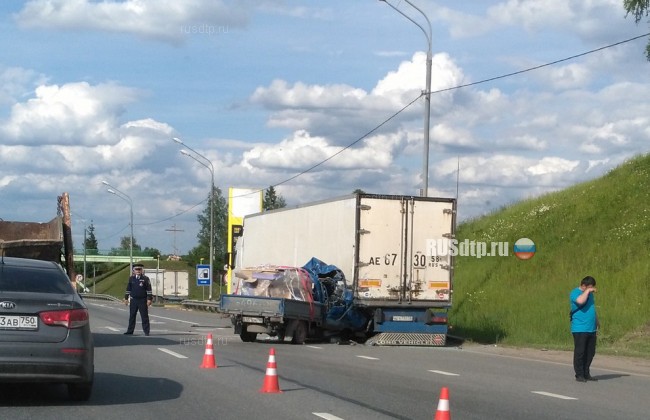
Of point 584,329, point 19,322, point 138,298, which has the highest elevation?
point 19,322

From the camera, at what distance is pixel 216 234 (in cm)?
13150

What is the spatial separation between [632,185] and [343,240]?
1830 centimetres

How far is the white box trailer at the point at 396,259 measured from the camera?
2219 centimetres

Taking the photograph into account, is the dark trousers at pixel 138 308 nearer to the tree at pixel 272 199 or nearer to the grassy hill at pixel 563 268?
the grassy hill at pixel 563 268

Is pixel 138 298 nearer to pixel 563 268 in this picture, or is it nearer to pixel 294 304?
pixel 294 304

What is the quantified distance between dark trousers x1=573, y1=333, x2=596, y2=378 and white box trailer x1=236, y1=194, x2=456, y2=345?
767 cm

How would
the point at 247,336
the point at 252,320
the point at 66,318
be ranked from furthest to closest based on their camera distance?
the point at 247,336 < the point at 252,320 < the point at 66,318

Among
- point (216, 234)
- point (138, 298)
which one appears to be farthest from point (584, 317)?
point (216, 234)

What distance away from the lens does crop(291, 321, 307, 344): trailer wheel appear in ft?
72.9

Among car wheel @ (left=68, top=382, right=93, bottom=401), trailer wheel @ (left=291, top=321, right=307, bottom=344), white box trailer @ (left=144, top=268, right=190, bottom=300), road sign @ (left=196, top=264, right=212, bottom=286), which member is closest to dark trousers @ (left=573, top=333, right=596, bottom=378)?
car wheel @ (left=68, top=382, right=93, bottom=401)

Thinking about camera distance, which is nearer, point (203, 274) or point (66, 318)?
point (66, 318)

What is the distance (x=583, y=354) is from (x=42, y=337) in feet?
27.6

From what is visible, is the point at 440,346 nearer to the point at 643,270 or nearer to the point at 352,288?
the point at 352,288

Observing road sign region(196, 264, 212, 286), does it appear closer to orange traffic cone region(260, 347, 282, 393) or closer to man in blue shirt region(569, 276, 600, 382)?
man in blue shirt region(569, 276, 600, 382)
